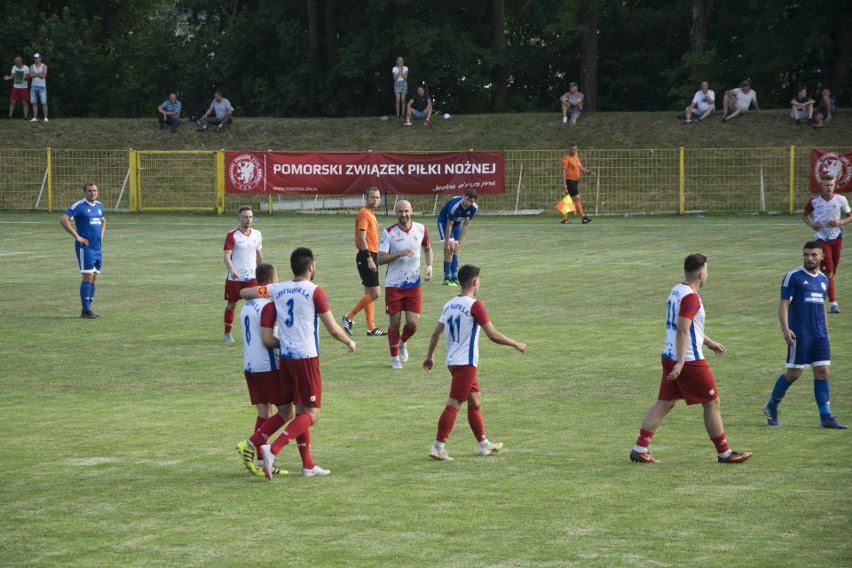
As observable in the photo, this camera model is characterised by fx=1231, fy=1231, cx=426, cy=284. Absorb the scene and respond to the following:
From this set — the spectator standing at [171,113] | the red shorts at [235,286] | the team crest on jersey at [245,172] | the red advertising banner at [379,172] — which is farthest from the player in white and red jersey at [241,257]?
the spectator standing at [171,113]

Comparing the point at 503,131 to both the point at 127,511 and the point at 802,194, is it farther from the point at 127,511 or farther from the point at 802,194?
the point at 127,511

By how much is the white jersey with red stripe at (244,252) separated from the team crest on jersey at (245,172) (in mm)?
24948

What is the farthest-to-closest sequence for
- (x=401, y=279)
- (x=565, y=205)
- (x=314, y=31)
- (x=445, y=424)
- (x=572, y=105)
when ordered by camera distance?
(x=314, y=31), (x=572, y=105), (x=565, y=205), (x=401, y=279), (x=445, y=424)

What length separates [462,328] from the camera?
35.2 feet

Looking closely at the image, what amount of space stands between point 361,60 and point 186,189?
55.3ft

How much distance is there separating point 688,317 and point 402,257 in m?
6.19

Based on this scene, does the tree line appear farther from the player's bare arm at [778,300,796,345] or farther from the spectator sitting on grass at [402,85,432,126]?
the player's bare arm at [778,300,796,345]

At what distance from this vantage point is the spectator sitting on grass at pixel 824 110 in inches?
1810

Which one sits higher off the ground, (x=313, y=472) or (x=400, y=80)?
(x=400, y=80)

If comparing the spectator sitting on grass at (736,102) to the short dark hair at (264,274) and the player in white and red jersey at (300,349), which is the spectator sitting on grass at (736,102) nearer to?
the short dark hair at (264,274)

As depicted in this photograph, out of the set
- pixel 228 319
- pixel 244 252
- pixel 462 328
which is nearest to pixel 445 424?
pixel 462 328

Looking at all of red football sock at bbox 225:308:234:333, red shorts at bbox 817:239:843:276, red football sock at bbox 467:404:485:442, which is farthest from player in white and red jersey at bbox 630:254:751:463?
red shorts at bbox 817:239:843:276

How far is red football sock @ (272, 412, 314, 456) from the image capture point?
9.98m

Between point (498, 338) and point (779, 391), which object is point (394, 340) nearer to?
point (498, 338)
